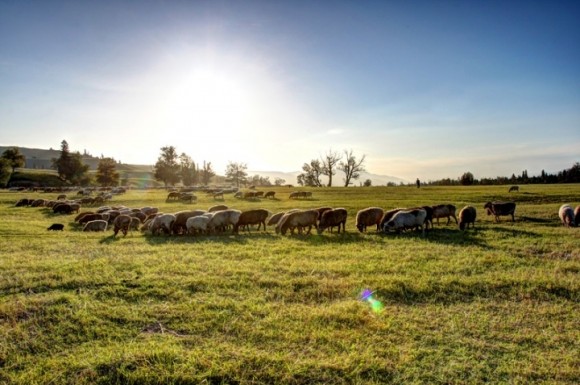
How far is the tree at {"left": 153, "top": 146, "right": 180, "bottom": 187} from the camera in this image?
89125mm

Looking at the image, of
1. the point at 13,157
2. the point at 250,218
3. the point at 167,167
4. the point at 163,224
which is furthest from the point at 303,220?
the point at 13,157

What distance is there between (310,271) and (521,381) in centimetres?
581

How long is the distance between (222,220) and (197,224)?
1.45m

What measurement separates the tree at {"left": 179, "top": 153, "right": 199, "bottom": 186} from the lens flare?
93253 mm

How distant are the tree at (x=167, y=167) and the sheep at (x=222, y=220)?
75.3 m

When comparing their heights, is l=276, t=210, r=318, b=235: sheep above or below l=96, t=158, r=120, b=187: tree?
below

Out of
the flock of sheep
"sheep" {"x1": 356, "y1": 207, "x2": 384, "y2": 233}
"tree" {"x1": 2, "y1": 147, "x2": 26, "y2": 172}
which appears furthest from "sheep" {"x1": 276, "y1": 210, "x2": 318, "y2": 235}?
"tree" {"x1": 2, "y1": 147, "x2": 26, "y2": 172}

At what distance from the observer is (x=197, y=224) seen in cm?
1884

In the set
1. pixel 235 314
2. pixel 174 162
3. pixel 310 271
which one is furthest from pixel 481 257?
pixel 174 162

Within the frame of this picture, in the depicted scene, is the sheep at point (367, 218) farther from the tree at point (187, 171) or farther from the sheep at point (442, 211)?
the tree at point (187, 171)

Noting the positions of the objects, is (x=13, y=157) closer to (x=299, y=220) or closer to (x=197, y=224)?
(x=197, y=224)

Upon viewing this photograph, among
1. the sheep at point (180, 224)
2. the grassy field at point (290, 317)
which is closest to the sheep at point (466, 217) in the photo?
the grassy field at point (290, 317)

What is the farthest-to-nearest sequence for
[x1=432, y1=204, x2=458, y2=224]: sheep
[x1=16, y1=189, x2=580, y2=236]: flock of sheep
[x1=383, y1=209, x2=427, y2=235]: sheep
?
1. [x1=432, y1=204, x2=458, y2=224]: sheep
2. [x1=16, y1=189, x2=580, y2=236]: flock of sheep
3. [x1=383, y1=209, x2=427, y2=235]: sheep

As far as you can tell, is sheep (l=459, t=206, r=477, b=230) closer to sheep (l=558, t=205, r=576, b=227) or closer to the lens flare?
sheep (l=558, t=205, r=576, b=227)
